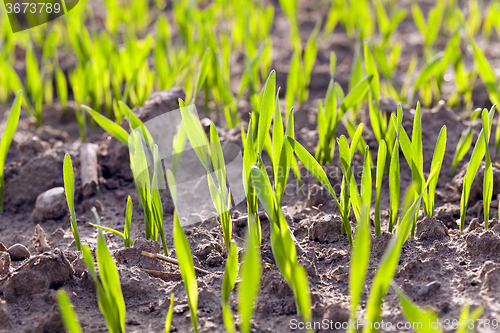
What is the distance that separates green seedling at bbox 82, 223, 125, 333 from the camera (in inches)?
32.8

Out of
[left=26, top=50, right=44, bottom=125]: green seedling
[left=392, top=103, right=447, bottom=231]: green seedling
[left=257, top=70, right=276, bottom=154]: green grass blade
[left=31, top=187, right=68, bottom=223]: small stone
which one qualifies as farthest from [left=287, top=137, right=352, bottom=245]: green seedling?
[left=26, top=50, right=44, bottom=125]: green seedling

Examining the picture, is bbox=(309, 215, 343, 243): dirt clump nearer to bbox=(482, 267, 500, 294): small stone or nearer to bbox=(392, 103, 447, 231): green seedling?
bbox=(392, 103, 447, 231): green seedling

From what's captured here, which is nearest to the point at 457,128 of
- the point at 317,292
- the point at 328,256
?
the point at 328,256

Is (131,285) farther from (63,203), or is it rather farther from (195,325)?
(63,203)

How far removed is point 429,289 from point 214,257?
538mm

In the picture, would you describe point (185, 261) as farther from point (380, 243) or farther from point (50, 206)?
point (50, 206)

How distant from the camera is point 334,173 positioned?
1586mm

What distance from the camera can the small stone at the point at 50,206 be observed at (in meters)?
1.49

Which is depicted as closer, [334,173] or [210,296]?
[210,296]

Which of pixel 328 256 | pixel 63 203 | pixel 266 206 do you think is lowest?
pixel 328 256

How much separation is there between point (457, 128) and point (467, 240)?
0.87 m

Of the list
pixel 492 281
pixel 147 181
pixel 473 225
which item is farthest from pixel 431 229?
pixel 147 181

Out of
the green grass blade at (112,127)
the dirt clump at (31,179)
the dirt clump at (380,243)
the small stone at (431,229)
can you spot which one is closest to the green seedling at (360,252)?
the dirt clump at (380,243)

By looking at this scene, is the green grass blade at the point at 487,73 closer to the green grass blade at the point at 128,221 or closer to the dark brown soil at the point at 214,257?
the dark brown soil at the point at 214,257
